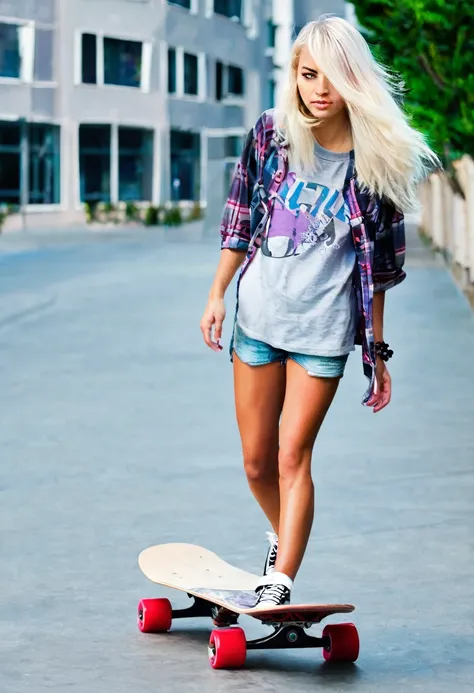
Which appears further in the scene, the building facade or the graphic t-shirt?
the building facade

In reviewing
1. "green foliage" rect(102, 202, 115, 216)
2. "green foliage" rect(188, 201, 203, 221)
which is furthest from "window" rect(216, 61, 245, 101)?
"green foliage" rect(102, 202, 115, 216)

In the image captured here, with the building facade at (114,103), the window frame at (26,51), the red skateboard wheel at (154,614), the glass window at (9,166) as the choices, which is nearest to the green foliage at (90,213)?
the building facade at (114,103)

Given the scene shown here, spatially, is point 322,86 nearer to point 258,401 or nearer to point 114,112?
point 258,401

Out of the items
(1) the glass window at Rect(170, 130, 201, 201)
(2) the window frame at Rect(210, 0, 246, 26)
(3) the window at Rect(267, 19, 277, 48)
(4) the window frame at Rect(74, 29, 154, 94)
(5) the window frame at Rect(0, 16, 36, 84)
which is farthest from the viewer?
(3) the window at Rect(267, 19, 277, 48)

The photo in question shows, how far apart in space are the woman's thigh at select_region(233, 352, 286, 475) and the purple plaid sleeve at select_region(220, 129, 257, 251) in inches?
14.6

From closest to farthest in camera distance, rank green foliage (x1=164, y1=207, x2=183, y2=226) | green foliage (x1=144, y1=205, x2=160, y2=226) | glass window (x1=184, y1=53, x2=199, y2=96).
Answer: green foliage (x1=164, y1=207, x2=183, y2=226)
green foliage (x1=144, y1=205, x2=160, y2=226)
glass window (x1=184, y1=53, x2=199, y2=96)

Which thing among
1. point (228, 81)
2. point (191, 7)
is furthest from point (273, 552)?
point (228, 81)

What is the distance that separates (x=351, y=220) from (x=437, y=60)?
2073 cm

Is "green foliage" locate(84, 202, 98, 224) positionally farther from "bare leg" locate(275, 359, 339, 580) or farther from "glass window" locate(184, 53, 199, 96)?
"bare leg" locate(275, 359, 339, 580)

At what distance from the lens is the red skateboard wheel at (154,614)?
18.9 feet

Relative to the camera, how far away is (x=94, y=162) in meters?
63.3

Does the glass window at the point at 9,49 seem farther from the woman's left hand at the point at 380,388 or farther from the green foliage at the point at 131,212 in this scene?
the woman's left hand at the point at 380,388

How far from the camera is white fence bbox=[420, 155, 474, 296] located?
23219 mm

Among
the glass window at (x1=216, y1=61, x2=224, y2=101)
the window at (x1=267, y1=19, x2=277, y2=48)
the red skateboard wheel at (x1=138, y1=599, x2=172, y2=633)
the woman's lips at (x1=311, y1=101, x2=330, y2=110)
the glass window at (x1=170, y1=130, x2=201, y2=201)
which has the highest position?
the window at (x1=267, y1=19, x2=277, y2=48)
